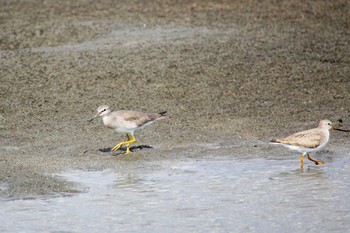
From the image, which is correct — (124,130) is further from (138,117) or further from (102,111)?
(102,111)

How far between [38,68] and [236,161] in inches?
202

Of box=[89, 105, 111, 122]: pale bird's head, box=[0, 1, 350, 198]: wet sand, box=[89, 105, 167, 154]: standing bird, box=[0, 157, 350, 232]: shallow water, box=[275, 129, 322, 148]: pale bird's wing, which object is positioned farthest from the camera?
box=[89, 105, 111, 122]: pale bird's head

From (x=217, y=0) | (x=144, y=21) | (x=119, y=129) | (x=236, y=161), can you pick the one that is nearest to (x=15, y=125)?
(x=119, y=129)

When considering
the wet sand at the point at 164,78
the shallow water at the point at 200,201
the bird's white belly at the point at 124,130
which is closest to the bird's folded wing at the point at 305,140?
the shallow water at the point at 200,201

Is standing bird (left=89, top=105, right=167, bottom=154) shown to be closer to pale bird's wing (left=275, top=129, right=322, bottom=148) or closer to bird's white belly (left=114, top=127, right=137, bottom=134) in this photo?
bird's white belly (left=114, top=127, right=137, bottom=134)

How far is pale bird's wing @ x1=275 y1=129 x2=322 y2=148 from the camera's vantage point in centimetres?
1074

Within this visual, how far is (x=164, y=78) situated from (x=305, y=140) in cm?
397

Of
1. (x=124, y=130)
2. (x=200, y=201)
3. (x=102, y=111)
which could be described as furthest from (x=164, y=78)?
(x=200, y=201)

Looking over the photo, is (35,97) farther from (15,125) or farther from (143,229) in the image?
(143,229)

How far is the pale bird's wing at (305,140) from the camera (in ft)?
35.2

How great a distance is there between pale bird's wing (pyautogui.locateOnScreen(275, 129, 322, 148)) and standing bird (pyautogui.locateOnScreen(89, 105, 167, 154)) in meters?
1.93

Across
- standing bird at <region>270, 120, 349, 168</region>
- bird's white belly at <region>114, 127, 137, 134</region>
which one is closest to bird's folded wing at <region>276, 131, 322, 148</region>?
standing bird at <region>270, 120, 349, 168</region>

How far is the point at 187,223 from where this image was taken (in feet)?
27.7

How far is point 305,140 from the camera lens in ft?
35.4
